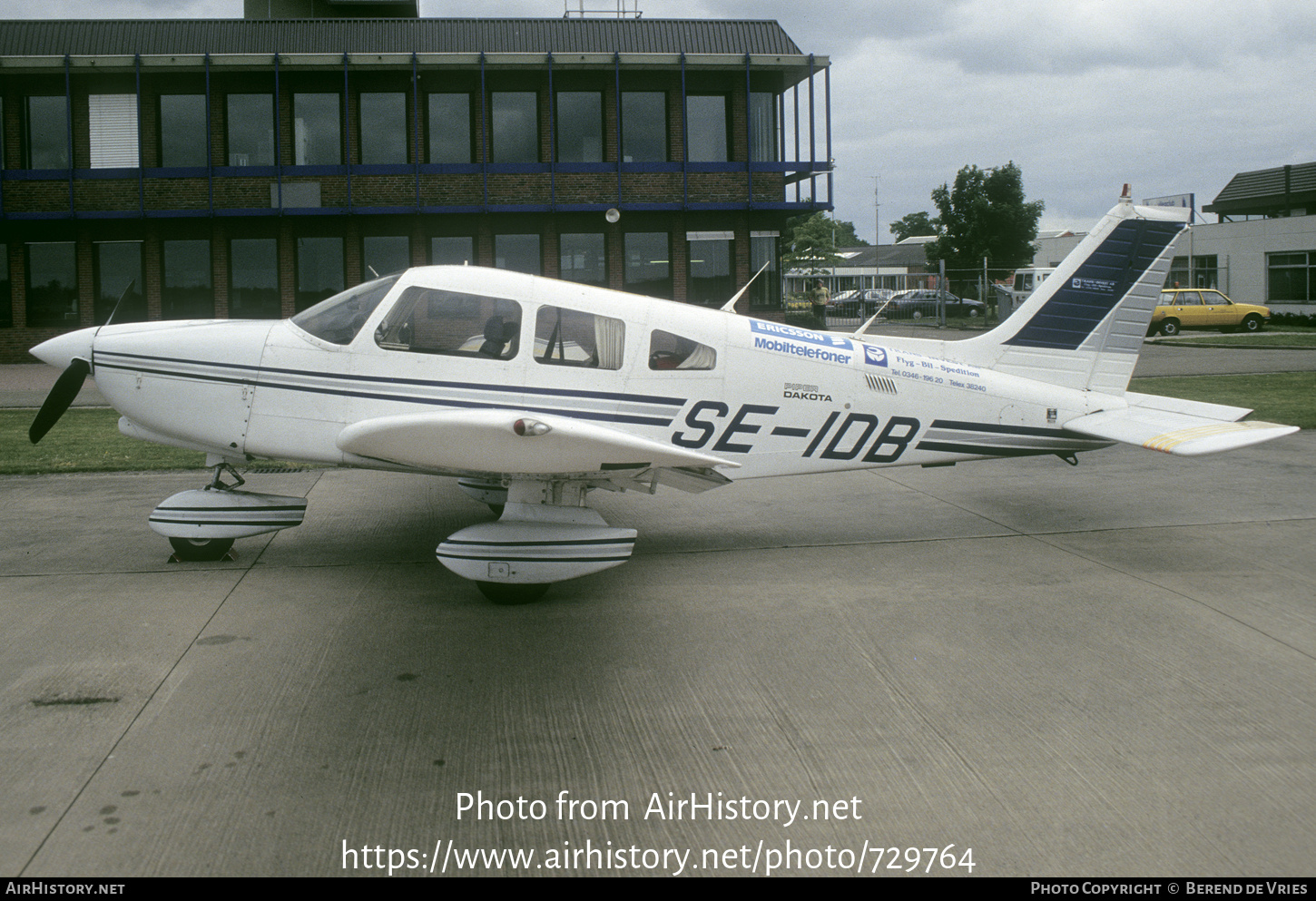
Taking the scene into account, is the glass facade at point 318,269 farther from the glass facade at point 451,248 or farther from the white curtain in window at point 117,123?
the white curtain in window at point 117,123

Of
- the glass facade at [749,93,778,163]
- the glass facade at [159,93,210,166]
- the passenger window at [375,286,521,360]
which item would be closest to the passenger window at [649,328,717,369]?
the passenger window at [375,286,521,360]

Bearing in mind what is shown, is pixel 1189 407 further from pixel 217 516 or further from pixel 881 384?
pixel 217 516

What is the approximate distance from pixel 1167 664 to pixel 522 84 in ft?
79.8

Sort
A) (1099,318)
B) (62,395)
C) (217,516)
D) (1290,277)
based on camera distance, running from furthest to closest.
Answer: (1290,277), (1099,318), (217,516), (62,395)

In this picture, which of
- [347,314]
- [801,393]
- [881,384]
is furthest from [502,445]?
[881,384]

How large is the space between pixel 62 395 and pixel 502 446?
357 cm

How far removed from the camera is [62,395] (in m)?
7.52

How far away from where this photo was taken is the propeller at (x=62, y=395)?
7400mm

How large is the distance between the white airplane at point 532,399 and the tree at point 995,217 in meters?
55.2

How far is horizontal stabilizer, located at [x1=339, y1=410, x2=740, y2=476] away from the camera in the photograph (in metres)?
6.21

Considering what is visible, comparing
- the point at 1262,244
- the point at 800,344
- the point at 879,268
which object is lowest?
the point at 800,344

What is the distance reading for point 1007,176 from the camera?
60.0m

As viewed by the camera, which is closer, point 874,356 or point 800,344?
point 800,344
